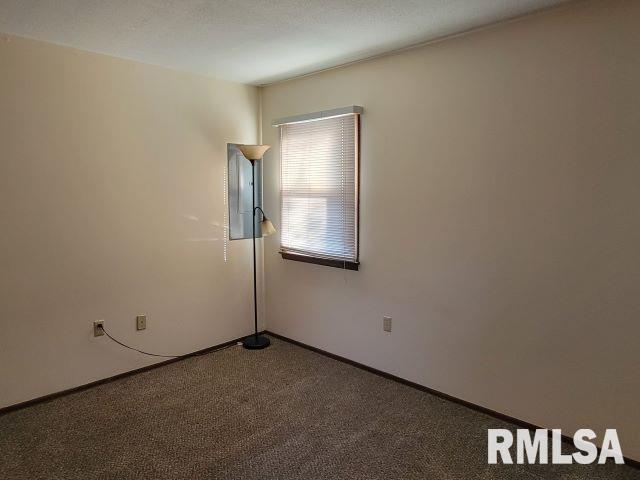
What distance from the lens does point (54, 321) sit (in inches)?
113

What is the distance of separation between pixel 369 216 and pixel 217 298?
159cm

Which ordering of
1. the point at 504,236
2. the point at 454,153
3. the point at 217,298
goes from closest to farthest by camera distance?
the point at 504,236, the point at 454,153, the point at 217,298

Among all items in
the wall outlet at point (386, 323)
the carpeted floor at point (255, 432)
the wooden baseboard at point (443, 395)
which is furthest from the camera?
the wall outlet at point (386, 323)

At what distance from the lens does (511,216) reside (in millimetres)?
2504

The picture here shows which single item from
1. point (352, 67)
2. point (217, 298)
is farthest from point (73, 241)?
point (352, 67)

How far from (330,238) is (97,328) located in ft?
6.13

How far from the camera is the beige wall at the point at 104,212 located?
2.69 m

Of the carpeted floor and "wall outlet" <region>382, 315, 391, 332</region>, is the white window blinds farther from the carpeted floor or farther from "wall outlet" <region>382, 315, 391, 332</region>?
the carpeted floor

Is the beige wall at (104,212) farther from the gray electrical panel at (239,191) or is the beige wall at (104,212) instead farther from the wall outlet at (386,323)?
the wall outlet at (386,323)

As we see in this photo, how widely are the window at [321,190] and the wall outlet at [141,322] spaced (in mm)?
1290

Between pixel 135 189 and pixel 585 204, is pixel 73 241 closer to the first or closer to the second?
pixel 135 189
